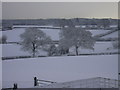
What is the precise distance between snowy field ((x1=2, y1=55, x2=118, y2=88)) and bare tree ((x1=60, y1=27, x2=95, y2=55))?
32 cm

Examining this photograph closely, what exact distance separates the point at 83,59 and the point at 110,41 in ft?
2.14

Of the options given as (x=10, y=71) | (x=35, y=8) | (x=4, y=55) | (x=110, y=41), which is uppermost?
(x=35, y=8)

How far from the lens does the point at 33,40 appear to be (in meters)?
4.62

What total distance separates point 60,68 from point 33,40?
0.95m

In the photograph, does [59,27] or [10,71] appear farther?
[59,27]

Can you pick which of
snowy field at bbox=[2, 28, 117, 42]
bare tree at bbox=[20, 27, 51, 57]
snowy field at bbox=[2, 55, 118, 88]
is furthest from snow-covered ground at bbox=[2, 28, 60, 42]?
snowy field at bbox=[2, 55, 118, 88]

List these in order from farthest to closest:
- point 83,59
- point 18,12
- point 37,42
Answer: point 37,42 → point 83,59 → point 18,12

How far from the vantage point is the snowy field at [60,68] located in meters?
3.97

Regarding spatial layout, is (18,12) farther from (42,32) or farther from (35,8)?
(42,32)

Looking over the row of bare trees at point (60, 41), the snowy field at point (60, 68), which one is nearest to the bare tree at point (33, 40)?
the row of bare trees at point (60, 41)

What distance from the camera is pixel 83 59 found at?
4.23 meters

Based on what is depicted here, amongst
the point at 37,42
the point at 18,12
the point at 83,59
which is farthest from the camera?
the point at 37,42

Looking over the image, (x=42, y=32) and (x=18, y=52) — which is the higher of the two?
(x=42, y=32)

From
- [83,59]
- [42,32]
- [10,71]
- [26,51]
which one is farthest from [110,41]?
[10,71]
